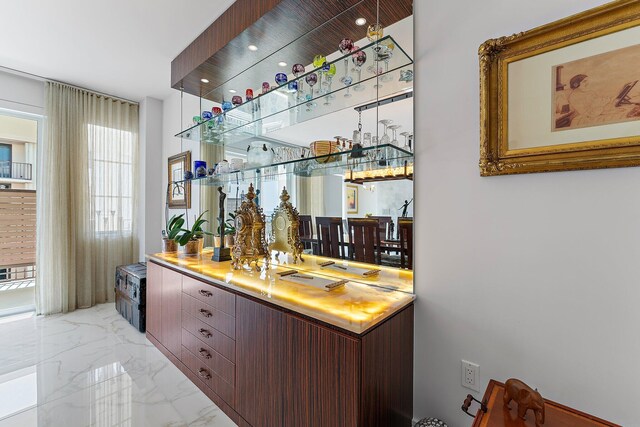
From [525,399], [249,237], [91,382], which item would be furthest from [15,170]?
[525,399]

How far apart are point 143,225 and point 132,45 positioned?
2235 millimetres

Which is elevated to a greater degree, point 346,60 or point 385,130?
point 346,60

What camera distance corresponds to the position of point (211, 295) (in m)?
1.81

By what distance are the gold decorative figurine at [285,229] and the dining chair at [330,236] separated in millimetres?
182

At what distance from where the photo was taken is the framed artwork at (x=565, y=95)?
3.13ft

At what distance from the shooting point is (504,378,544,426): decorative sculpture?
923mm

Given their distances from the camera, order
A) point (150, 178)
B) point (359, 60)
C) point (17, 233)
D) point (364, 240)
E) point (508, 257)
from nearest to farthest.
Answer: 1. point (508, 257)
2. point (359, 60)
3. point (364, 240)
4. point (17, 233)
5. point (150, 178)

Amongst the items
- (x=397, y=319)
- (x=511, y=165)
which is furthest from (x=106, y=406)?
(x=511, y=165)

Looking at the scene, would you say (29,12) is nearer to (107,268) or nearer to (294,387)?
(107,268)

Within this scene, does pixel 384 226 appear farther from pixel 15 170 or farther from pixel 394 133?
pixel 15 170

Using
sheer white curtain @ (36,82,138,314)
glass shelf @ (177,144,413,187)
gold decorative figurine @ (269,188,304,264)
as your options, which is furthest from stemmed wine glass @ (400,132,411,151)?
sheer white curtain @ (36,82,138,314)

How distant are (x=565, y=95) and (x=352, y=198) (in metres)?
1.06

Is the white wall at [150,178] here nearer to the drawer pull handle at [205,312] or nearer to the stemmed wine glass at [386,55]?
the drawer pull handle at [205,312]

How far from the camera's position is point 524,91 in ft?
3.76
